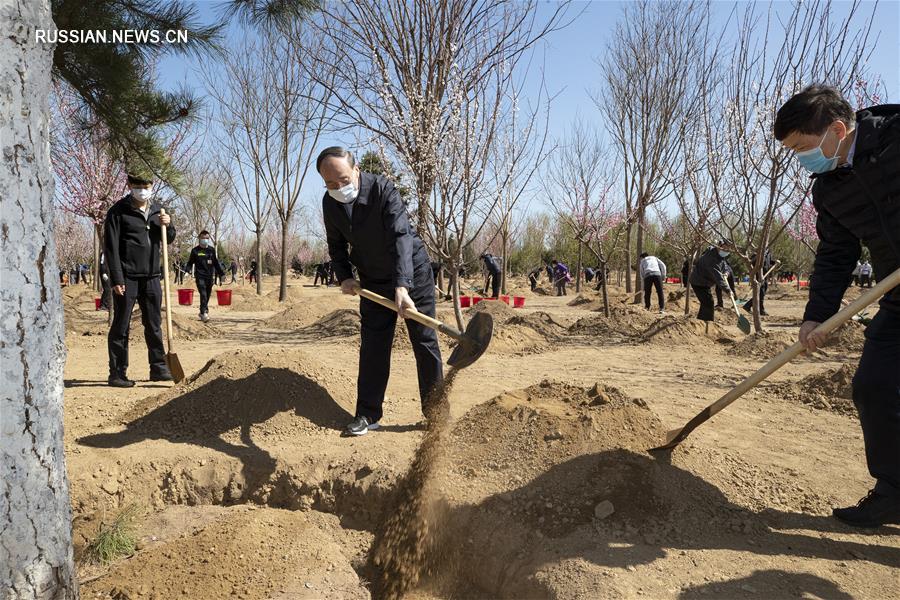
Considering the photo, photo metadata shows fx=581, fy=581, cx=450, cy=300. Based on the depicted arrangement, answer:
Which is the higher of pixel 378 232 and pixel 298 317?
pixel 378 232

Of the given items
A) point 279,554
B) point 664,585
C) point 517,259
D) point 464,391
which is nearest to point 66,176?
point 464,391

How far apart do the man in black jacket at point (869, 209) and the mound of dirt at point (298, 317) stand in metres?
8.66

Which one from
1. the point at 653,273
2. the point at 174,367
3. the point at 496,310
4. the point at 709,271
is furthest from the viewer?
the point at 653,273

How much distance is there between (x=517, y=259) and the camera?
3528cm

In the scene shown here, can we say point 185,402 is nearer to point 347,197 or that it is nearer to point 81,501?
point 81,501

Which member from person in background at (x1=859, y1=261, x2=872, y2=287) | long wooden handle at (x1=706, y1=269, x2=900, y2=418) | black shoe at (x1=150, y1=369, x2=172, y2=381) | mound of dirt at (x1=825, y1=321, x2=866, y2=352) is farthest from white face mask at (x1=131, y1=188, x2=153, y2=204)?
person in background at (x1=859, y1=261, x2=872, y2=287)

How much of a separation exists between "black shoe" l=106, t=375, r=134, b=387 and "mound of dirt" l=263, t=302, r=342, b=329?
5.11 meters

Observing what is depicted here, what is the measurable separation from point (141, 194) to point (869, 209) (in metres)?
4.84

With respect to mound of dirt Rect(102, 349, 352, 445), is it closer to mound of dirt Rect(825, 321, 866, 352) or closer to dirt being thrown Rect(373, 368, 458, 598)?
dirt being thrown Rect(373, 368, 458, 598)

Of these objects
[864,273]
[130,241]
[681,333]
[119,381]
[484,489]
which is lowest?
[484,489]

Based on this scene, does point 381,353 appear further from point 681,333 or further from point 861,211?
point 681,333

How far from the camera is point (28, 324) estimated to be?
150 cm

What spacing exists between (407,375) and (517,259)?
30477 mm

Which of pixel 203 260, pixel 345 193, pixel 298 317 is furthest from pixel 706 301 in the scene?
pixel 203 260
